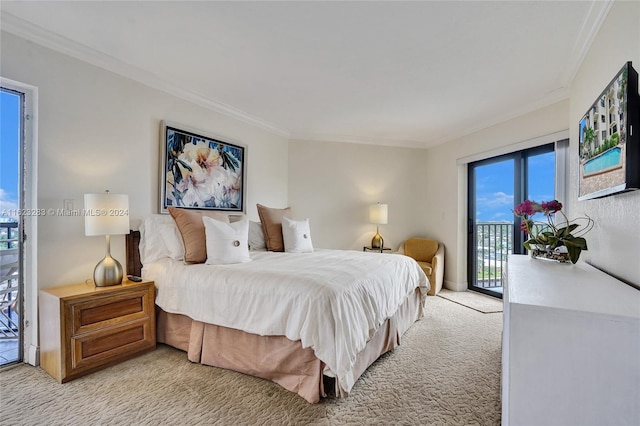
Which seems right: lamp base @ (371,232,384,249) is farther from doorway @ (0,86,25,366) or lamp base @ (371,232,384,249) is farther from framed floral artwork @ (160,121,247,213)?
doorway @ (0,86,25,366)

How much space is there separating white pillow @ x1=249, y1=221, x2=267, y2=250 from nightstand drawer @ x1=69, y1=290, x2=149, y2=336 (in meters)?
1.32

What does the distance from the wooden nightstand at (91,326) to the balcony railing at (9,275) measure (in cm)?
30

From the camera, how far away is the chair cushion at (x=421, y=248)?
4871 millimetres

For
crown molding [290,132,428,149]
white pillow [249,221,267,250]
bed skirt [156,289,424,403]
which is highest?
crown molding [290,132,428,149]

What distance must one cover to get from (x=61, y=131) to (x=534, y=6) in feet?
11.4

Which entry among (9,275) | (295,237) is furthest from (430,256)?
(9,275)

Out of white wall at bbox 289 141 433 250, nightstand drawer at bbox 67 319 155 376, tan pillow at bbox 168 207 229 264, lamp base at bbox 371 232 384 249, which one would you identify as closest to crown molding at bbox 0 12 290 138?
tan pillow at bbox 168 207 229 264

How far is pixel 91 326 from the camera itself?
2.15 metres

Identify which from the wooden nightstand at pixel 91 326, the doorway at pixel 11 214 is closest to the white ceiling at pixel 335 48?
the doorway at pixel 11 214

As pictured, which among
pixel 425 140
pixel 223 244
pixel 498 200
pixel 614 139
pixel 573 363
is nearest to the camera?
pixel 573 363

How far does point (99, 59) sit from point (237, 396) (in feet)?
9.46

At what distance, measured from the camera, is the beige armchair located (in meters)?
4.37

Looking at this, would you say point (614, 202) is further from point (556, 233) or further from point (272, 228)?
point (272, 228)

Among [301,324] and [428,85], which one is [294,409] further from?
[428,85]
